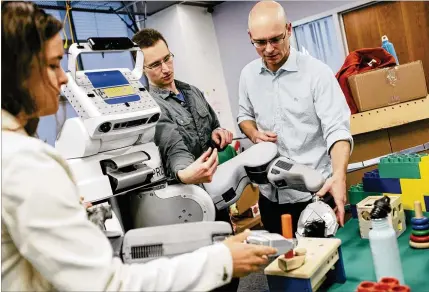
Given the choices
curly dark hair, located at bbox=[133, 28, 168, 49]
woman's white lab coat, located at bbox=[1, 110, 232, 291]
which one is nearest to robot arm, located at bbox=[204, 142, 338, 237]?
curly dark hair, located at bbox=[133, 28, 168, 49]

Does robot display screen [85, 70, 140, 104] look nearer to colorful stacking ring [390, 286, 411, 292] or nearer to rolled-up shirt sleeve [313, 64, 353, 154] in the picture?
rolled-up shirt sleeve [313, 64, 353, 154]

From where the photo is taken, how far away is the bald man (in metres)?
1.66

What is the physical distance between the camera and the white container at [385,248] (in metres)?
0.97

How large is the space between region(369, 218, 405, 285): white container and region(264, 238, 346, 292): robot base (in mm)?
122

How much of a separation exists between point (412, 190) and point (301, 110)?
552 millimetres

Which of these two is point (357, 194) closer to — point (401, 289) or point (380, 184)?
point (380, 184)

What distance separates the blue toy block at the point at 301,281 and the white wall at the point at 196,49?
416 centimetres

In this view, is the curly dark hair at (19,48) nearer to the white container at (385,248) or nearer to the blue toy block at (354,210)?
the white container at (385,248)

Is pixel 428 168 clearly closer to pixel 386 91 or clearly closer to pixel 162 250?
pixel 162 250

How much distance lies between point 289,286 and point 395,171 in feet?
2.22

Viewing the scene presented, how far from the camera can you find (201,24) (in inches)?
211

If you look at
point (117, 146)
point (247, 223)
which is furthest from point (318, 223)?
point (247, 223)

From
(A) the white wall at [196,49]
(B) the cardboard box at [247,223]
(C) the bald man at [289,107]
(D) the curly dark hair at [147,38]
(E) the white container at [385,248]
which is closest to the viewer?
(E) the white container at [385,248]

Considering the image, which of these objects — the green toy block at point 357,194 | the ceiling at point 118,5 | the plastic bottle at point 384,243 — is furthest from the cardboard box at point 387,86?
the ceiling at point 118,5
